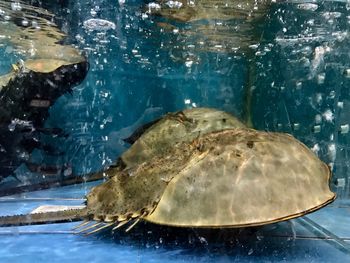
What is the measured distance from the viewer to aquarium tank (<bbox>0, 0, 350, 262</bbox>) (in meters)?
3.00

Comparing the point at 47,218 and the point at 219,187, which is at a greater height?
the point at 219,187

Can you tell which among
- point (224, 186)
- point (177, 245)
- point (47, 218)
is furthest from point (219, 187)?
point (47, 218)

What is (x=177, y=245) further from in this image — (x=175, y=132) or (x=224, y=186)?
(x=175, y=132)

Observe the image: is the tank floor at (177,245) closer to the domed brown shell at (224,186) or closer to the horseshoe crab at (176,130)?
the domed brown shell at (224,186)

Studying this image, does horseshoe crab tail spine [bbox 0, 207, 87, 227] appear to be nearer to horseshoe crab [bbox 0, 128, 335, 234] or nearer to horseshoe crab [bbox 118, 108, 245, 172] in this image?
horseshoe crab [bbox 0, 128, 335, 234]

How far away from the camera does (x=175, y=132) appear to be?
564 cm

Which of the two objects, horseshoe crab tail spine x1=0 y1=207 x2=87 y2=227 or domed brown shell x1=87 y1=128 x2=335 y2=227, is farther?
horseshoe crab tail spine x1=0 y1=207 x2=87 y2=227

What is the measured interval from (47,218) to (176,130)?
9.07ft

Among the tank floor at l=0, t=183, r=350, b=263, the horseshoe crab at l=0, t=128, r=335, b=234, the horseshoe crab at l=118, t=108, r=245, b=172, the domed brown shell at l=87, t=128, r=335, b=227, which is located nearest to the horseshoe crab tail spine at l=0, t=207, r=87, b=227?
the horseshoe crab at l=0, t=128, r=335, b=234

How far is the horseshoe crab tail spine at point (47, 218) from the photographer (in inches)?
127

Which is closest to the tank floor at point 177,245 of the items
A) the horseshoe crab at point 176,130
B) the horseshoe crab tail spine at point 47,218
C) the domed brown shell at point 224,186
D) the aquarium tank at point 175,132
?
the aquarium tank at point 175,132

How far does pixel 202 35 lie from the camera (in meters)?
12.1

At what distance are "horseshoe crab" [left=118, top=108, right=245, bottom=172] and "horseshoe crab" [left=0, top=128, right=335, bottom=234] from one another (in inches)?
73.9

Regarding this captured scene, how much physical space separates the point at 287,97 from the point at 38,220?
9.51 meters
